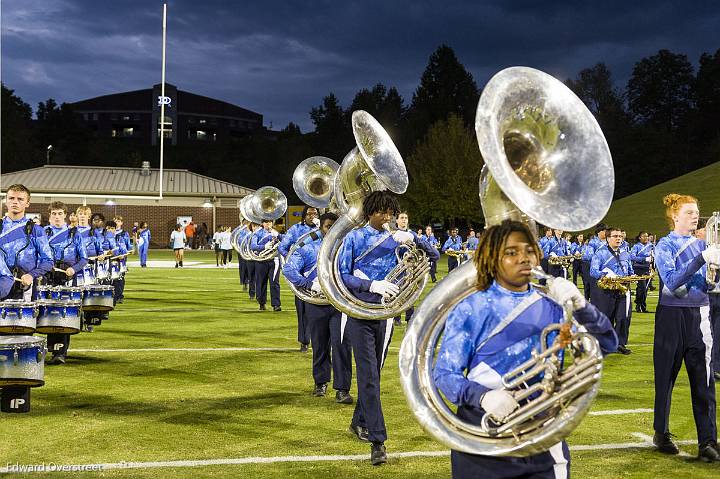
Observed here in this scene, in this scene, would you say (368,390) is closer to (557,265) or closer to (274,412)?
(274,412)

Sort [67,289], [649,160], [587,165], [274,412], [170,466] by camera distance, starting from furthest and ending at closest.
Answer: [649,160] → [67,289] → [274,412] → [170,466] → [587,165]

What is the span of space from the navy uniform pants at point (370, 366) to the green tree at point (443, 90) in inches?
2610

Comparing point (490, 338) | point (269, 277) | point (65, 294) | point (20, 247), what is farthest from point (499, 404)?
point (269, 277)

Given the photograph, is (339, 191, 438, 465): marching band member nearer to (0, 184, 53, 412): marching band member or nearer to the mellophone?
the mellophone

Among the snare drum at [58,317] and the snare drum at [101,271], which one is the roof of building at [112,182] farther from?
the snare drum at [58,317]

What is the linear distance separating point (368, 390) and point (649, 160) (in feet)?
223

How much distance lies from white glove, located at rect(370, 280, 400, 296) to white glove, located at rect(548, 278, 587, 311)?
291 cm

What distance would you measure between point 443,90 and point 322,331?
68114mm

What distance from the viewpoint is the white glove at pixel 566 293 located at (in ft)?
9.62

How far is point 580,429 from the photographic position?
6.67 m

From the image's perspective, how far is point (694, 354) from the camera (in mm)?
5773

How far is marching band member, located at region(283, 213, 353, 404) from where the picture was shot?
7.48 m

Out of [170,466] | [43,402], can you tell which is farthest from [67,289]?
[170,466]

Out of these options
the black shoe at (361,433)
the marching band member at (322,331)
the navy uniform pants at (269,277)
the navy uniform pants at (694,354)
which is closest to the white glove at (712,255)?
the navy uniform pants at (694,354)
